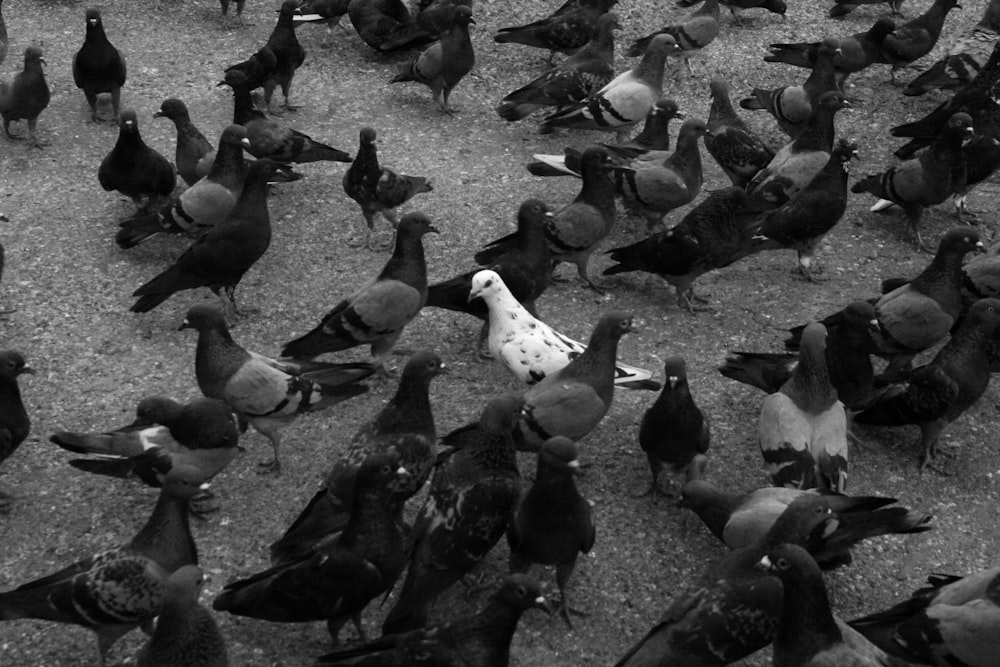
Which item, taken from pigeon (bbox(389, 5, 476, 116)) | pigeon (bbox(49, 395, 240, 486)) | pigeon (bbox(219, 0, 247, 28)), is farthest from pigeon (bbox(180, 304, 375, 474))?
pigeon (bbox(219, 0, 247, 28))

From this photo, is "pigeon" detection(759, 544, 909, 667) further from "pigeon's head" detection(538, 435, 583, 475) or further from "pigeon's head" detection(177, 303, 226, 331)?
"pigeon's head" detection(177, 303, 226, 331)

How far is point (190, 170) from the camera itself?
1107 cm

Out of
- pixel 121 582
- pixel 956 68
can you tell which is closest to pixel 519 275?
pixel 121 582

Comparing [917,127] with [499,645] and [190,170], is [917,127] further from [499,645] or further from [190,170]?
[499,645]

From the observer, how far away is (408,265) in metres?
8.88

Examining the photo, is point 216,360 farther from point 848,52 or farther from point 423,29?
point 848,52

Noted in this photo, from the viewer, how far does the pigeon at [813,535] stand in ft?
21.7

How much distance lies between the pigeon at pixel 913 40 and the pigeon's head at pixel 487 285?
6.56m

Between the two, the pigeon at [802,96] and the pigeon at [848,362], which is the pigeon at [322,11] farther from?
the pigeon at [848,362]

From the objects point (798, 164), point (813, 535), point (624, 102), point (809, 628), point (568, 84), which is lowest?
point (568, 84)

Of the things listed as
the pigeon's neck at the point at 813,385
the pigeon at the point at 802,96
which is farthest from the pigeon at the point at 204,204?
the pigeon at the point at 802,96

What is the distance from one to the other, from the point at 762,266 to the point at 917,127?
2.52m

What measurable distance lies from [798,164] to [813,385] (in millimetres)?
3507

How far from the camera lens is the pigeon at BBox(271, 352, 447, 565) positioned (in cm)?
690
